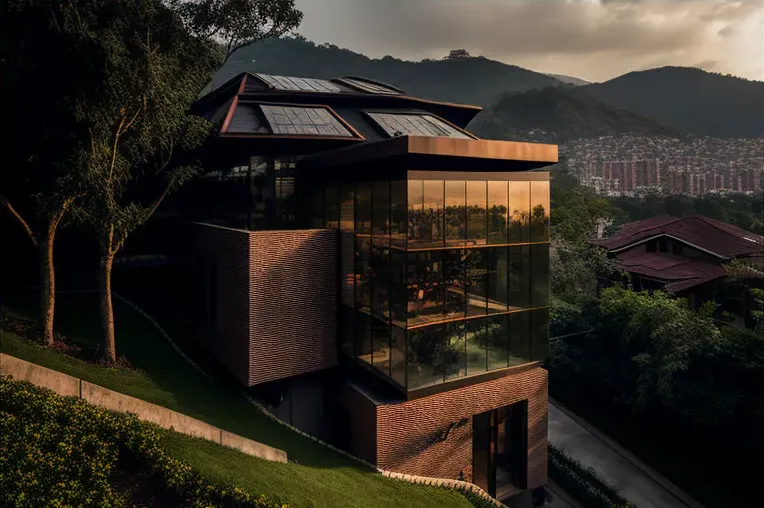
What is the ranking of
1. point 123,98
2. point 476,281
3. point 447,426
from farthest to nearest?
1. point 447,426
2. point 476,281
3. point 123,98

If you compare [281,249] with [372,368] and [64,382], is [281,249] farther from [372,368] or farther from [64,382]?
[64,382]

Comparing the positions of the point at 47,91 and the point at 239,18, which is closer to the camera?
the point at 47,91

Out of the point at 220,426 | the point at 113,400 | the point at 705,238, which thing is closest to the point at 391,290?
the point at 220,426

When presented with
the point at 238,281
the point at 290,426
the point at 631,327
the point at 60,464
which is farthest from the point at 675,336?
the point at 60,464

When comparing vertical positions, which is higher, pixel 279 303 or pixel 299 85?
pixel 299 85

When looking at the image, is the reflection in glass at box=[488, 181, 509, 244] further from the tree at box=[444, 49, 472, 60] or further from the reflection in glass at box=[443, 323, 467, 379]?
the tree at box=[444, 49, 472, 60]

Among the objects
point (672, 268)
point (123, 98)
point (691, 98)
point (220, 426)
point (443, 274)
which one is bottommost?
point (220, 426)

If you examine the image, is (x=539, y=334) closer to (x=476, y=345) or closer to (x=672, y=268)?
(x=476, y=345)
